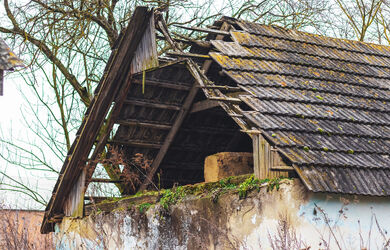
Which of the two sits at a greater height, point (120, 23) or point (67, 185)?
point (120, 23)

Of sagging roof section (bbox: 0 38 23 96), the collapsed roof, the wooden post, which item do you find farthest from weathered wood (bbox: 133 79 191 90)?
sagging roof section (bbox: 0 38 23 96)

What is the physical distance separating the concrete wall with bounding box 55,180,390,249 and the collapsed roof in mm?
305

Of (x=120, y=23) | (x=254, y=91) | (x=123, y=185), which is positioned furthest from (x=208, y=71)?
(x=120, y=23)

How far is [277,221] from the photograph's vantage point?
274 inches

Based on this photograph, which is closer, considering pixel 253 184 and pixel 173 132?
pixel 253 184

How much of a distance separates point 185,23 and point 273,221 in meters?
7.98

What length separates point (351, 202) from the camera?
6934mm

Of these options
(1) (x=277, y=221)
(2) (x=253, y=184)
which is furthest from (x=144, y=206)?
(1) (x=277, y=221)

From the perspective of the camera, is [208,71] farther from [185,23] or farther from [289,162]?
[185,23]

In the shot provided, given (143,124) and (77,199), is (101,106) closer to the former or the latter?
(143,124)

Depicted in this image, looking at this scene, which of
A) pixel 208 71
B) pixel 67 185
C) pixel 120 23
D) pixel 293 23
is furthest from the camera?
pixel 293 23

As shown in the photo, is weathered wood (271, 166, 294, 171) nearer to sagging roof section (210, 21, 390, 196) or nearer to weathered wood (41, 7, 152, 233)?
sagging roof section (210, 21, 390, 196)

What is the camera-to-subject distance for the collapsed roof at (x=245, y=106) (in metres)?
7.16

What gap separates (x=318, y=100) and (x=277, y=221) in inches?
79.4
